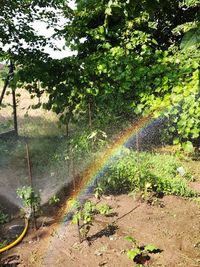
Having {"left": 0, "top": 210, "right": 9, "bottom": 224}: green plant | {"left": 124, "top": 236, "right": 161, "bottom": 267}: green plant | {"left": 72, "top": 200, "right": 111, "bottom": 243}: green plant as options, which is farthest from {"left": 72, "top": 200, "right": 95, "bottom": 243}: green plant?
{"left": 0, "top": 210, "right": 9, "bottom": 224}: green plant

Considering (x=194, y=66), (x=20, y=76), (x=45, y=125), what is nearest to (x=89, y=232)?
(x=20, y=76)

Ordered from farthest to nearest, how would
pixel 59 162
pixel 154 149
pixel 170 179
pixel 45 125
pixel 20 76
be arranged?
1. pixel 45 125
2. pixel 154 149
3. pixel 59 162
4. pixel 170 179
5. pixel 20 76

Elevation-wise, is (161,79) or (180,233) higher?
(161,79)

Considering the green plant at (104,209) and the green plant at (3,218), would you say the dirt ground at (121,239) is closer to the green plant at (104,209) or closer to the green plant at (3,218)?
the green plant at (104,209)

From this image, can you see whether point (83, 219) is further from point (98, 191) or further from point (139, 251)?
point (98, 191)

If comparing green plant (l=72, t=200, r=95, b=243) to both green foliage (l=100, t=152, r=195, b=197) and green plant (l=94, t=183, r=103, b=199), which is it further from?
green foliage (l=100, t=152, r=195, b=197)

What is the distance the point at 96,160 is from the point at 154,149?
9.25ft

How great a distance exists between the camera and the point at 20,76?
501 cm

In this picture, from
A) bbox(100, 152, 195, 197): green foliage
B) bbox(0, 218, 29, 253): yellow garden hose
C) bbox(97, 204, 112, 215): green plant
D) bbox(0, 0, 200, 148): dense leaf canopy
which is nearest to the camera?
bbox(0, 0, 200, 148): dense leaf canopy

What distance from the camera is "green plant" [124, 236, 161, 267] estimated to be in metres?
5.19

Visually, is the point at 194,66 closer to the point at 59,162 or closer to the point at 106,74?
the point at 106,74

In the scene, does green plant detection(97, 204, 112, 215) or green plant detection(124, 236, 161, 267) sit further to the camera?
green plant detection(97, 204, 112, 215)

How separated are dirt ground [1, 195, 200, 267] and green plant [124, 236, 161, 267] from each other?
73mm

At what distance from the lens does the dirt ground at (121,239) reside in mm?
5277
